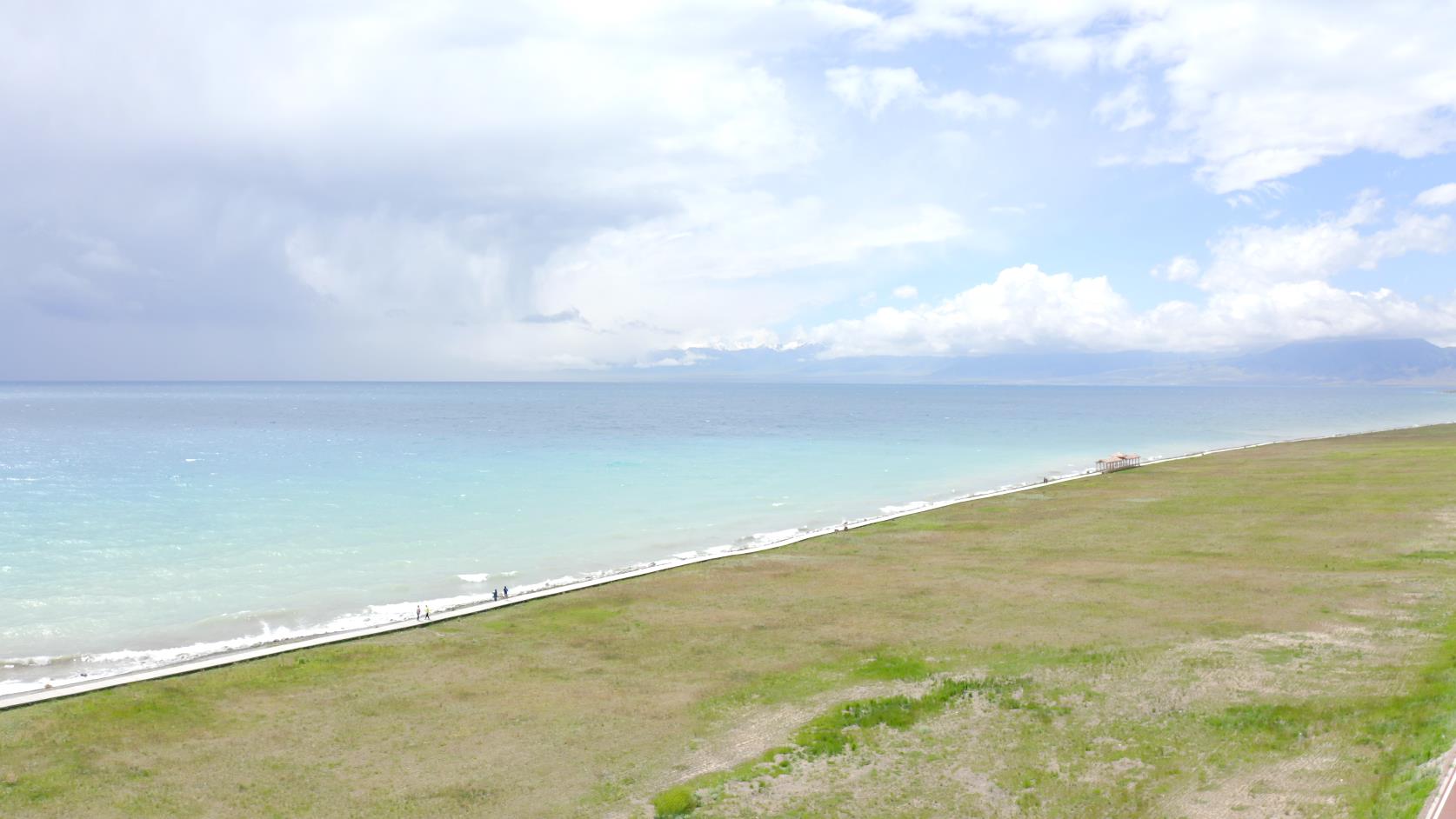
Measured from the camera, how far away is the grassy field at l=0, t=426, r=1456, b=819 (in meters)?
21.4

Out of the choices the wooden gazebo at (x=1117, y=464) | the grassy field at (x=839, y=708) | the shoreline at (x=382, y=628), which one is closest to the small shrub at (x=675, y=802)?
the grassy field at (x=839, y=708)

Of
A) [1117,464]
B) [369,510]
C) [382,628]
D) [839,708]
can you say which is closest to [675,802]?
[839,708]

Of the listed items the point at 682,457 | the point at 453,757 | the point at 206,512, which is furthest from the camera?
the point at 682,457

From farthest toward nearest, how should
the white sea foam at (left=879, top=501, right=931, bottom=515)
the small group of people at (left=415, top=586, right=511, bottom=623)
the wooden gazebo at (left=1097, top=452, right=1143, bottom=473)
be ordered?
the wooden gazebo at (left=1097, top=452, right=1143, bottom=473)
the white sea foam at (left=879, top=501, right=931, bottom=515)
the small group of people at (left=415, top=586, right=511, bottom=623)

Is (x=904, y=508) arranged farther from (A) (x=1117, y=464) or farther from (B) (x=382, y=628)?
(B) (x=382, y=628)

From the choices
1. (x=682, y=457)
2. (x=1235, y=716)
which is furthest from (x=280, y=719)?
(x=682, y=457)

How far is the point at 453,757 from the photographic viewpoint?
23.8m

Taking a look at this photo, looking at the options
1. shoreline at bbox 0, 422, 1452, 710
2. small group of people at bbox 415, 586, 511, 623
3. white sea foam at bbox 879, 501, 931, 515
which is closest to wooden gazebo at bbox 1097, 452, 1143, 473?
white sea foam at bbox 879, 501, 931, 515

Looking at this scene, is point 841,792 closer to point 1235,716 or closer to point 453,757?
point 453,757

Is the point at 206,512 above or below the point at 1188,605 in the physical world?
above

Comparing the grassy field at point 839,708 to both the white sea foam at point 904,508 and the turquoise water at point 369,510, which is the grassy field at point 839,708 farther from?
the white sea foam at point 904,508

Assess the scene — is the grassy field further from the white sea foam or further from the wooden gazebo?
the wooden gazebo

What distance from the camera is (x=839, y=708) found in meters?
26.7

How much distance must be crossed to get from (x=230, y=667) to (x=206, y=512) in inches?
1812
